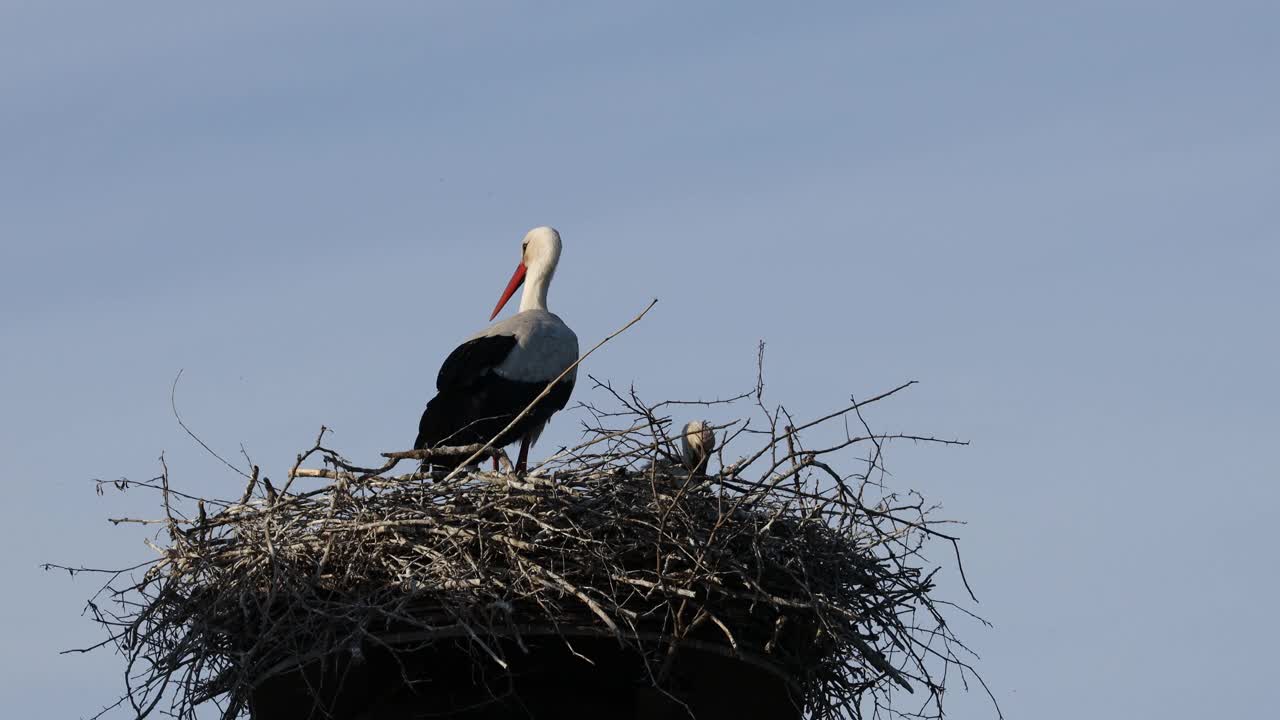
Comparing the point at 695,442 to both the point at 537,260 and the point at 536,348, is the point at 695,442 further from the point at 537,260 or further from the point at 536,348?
the point at 537,260

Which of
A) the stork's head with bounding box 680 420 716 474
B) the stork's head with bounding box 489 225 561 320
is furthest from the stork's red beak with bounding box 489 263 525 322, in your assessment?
the stork's head with bounding box 680 420 716 474

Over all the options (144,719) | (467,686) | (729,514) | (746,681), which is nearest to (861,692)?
(746,681)

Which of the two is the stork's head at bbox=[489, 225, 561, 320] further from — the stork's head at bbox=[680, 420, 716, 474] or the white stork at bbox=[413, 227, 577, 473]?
the stork's head at bbox=[680, 420, 716, 474]

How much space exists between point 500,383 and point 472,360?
0.18 metres

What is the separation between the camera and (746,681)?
250 inches

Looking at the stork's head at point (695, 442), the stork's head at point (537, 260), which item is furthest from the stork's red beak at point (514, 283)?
the stork's head at point (695, 442)

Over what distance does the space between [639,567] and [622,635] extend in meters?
0.39

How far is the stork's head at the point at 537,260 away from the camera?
9.98 metres

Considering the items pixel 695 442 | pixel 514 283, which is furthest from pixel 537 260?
pixel 695 442

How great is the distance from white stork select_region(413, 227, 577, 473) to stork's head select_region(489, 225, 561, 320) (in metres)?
0.70

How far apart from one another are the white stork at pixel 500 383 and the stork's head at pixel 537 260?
0.70 meters

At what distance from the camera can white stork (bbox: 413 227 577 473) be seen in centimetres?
873

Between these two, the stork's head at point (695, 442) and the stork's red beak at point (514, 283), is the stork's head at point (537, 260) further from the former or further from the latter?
the stork's head at point (695, 442)

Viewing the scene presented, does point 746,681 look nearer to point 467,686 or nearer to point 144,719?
point 467,686
